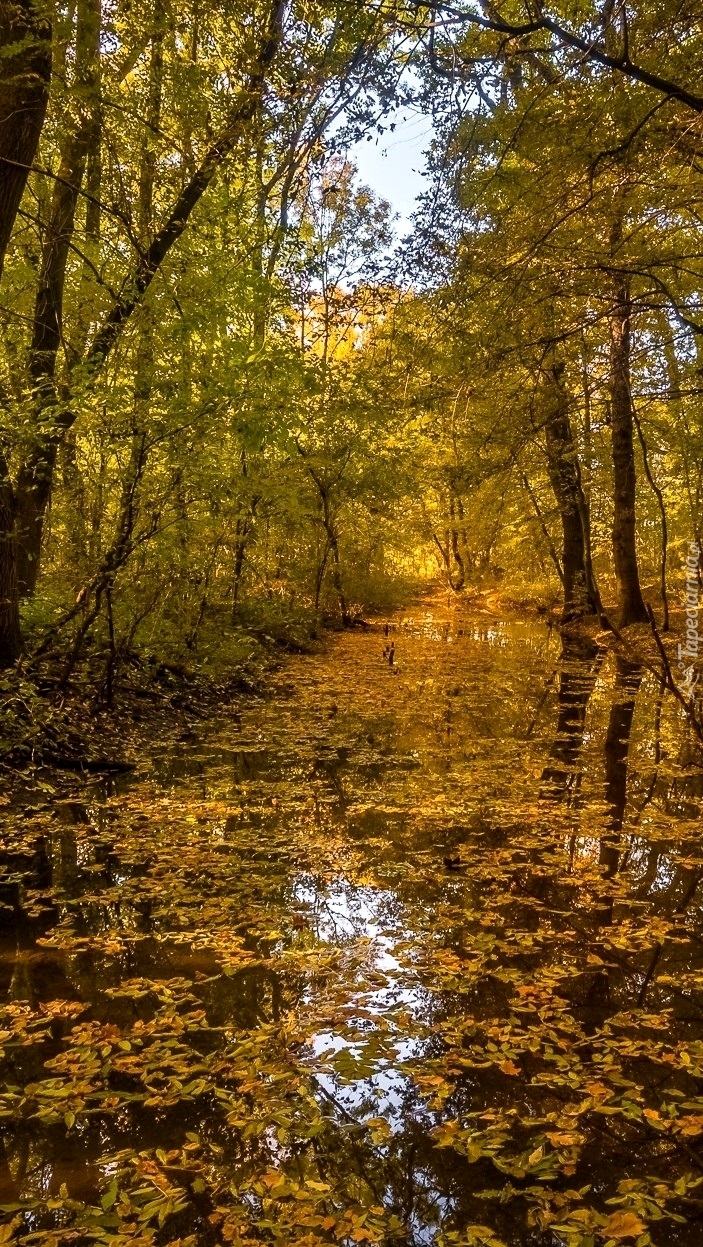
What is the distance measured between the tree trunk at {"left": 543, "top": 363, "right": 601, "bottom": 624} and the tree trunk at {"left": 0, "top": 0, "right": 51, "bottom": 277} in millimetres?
5846

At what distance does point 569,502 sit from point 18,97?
510 inches

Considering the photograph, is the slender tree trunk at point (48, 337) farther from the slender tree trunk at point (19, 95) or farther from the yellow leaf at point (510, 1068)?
the yellow leaf at point (510, 1068)

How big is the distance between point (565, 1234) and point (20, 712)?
640cm

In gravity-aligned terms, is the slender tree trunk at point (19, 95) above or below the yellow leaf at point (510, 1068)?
above

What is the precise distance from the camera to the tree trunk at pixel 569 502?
10.7m

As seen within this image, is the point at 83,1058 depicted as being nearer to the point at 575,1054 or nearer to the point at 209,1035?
the point at 209,1035

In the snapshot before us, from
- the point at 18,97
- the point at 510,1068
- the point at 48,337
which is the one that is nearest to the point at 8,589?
the point at 48,337

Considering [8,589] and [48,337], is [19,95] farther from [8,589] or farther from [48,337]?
[8,589]

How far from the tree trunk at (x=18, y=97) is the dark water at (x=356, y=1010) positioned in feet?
17.3

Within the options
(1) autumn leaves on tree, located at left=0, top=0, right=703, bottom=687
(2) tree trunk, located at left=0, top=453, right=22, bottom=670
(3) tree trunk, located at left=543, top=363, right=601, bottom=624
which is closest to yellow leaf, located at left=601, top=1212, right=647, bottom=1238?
(1) autumn leaves on tree, located at left=0, top=0, right=703, bottom=687

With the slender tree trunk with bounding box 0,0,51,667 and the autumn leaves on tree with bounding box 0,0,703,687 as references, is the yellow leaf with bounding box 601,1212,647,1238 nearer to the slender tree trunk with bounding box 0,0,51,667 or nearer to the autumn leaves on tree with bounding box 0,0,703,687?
Answer: the autumn leaves on tree with bounding box 0,0,703,687

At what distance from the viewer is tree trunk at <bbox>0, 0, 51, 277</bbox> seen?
5.35 meters

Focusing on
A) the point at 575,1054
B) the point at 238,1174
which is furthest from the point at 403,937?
the point at 238,1174

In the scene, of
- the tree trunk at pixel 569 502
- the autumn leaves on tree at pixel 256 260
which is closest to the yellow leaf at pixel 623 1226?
the autumn leaves on tree at pixel 256 260
